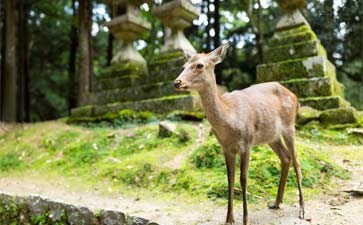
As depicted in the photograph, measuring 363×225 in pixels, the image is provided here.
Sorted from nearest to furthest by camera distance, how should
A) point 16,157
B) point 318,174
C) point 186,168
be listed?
point 318,174 < point 186,168 < point 16,157

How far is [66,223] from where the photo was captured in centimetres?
438

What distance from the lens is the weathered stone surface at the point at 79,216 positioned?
4211mm

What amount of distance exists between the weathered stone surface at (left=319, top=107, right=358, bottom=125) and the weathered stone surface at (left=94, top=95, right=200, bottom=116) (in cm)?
224

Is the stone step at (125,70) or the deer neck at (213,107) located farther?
the stone step at (125,70)

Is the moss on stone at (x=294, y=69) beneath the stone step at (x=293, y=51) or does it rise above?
beneath

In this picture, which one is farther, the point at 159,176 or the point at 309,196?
the point at 159,176

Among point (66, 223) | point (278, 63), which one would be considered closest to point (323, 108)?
point (278, 63)

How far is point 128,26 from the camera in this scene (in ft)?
28.3

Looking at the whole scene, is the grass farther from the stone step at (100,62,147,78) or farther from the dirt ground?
the stone step at (100,62,147,78)

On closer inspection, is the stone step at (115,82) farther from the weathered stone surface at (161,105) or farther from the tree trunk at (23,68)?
the tree trunk at (23,68)

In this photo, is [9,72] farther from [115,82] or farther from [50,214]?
[50,214]

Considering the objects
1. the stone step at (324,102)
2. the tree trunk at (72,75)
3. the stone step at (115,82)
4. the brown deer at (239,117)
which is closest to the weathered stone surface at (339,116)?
the stone step at (324,102)

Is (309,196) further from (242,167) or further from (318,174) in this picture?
(242,167)

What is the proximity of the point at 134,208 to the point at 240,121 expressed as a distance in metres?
1.68
